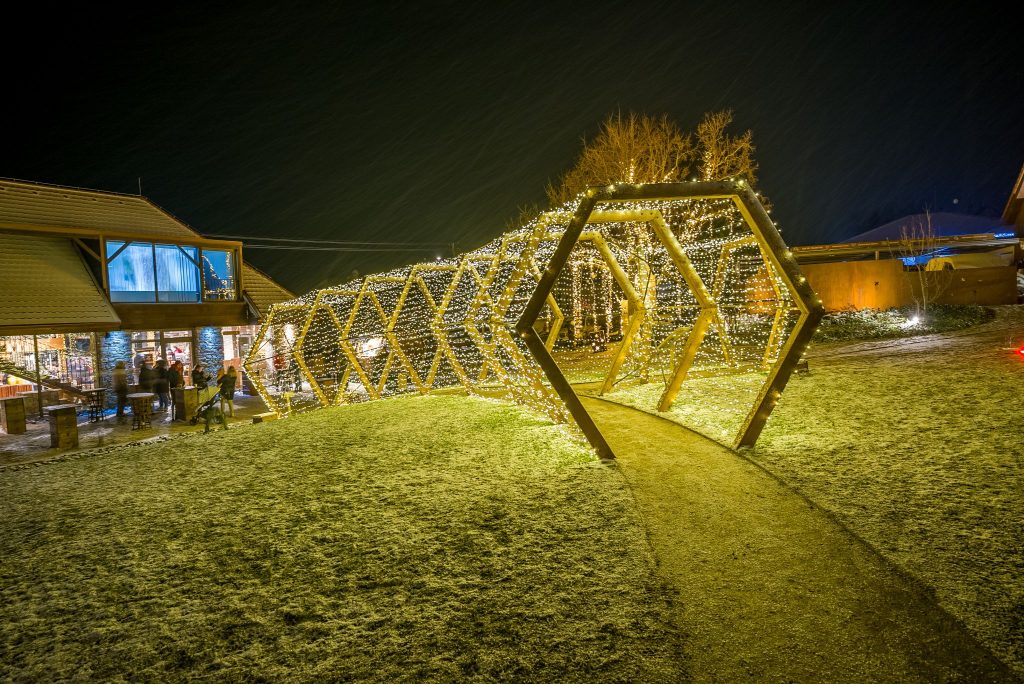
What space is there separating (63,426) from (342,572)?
10.7 metres

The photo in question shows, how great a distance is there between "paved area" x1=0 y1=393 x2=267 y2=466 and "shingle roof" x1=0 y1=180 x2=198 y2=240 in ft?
19.5

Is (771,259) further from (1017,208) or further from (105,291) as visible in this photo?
(1017,208)

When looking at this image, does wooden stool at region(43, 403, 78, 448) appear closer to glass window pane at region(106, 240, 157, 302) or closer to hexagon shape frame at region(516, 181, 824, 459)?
glass window pane at region(106, 240, 157, 302)

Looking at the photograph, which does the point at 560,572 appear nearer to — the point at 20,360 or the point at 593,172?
the point at 20,360

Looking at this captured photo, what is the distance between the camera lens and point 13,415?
487 inches

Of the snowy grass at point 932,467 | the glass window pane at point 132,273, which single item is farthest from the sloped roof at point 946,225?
the glass window pane at point 132,273

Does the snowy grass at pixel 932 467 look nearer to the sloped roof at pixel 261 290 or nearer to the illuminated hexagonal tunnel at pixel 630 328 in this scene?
the illuminated hexagonal tunnel at pixel 630 328

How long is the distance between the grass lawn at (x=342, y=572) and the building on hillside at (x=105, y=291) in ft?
35.5

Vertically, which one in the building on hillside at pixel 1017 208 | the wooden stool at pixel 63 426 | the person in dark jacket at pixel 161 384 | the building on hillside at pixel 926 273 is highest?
the building on hillside at pixel 1017 208

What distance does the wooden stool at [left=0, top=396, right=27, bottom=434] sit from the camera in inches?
484

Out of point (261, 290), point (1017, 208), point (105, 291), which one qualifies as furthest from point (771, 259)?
point (1017, 208)

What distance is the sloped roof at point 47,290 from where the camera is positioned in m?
13.2

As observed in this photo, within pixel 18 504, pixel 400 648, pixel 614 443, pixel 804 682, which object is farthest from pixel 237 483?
pixel 804 682

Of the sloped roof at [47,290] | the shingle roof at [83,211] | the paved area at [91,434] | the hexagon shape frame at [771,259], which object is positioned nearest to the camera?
the hexagon shape frame at [771,259]
